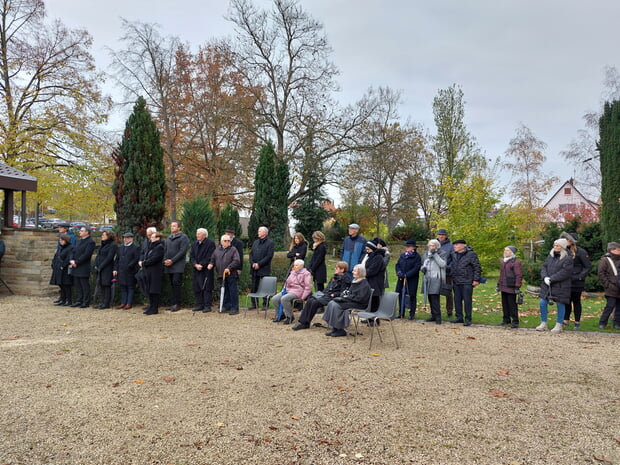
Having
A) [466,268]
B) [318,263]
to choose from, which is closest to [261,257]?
[318,263]

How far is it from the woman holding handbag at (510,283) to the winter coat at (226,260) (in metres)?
5.09

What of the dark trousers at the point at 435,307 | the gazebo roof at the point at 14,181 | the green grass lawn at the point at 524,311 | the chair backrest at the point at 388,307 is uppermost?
the gazebo roof at the point at 14,181

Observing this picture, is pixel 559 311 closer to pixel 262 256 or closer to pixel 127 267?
pixel 262 256

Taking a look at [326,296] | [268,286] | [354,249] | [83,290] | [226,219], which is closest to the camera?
[326,296]

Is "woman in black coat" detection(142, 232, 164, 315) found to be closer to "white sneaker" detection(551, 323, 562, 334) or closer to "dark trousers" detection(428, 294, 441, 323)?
"dark trousers" detection(428, 294, 441, 323)

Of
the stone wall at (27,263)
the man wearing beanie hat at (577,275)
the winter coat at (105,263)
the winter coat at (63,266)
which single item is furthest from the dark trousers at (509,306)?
the stone wall at (27,263)

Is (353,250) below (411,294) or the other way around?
the other way around

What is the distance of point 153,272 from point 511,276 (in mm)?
6955

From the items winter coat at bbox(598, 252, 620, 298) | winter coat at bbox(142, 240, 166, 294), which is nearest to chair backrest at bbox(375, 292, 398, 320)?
winter coat at bbox(598, 252, 620, 298)

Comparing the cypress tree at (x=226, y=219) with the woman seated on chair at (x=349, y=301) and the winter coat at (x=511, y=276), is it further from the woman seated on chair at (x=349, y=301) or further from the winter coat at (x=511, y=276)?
the winter coat at (x=511, y=276)

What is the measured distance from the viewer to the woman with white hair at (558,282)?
725 cm

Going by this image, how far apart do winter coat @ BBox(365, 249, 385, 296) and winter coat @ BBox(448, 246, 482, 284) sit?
145 cm

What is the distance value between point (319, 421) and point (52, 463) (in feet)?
6.59

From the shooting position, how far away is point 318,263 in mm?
8656
